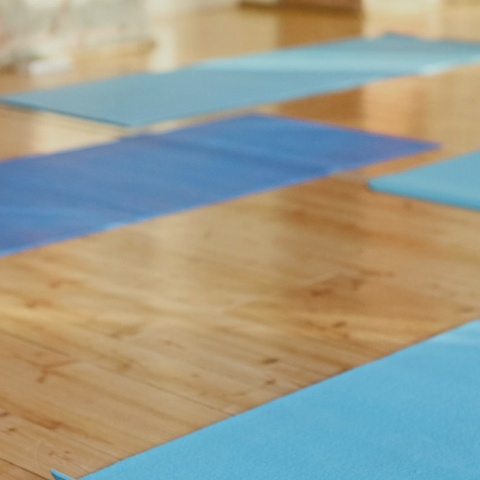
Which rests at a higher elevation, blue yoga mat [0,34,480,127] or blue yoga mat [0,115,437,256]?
blue yoga mat [0,34,480,127]

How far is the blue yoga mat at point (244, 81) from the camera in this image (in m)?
5.04

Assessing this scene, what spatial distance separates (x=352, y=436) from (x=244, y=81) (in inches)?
152

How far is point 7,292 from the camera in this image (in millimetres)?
2840

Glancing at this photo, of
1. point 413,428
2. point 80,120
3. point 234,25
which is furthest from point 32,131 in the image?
point 234,25

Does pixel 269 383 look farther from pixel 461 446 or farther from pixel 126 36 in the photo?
pixel 126 36

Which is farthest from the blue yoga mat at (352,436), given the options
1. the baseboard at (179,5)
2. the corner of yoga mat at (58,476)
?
the baseboard at (179,5)

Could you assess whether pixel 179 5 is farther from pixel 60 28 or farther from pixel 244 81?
pixel 244 81

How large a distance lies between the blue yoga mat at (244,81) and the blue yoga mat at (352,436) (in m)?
2.62

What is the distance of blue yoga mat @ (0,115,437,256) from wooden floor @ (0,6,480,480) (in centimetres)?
11

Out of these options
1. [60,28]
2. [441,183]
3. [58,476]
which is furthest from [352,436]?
[60,28]

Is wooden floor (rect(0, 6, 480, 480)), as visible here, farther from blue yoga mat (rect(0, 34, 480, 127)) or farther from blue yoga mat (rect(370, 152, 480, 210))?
blue yoga mat (rect(0, 34, 480, 127))

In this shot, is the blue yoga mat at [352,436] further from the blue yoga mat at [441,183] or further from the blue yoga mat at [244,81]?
the blue yoga mat at [244,81]

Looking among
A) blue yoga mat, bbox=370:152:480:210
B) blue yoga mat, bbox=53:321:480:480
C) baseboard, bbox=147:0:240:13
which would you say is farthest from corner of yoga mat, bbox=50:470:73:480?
baseboard, bbox=147:0:240:13

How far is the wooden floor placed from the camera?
219cm
